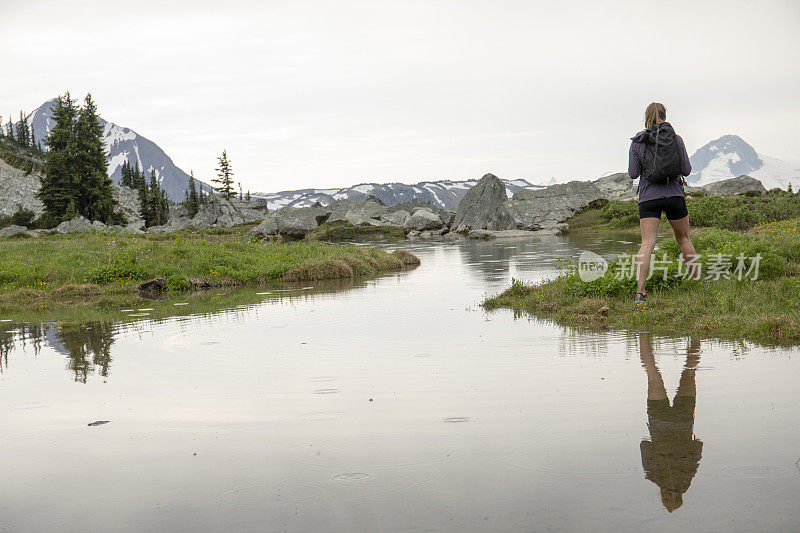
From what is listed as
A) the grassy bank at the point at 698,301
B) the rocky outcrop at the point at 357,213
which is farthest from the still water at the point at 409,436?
the rocky outcrop at the point at 357,213

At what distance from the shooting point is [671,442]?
4.20 m

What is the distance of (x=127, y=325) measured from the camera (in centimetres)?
1227

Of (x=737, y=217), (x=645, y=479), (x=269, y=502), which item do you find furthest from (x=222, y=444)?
(x=737, y=217)

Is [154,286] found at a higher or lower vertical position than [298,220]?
lower

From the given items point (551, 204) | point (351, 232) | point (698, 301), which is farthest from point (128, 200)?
point (698, 301)

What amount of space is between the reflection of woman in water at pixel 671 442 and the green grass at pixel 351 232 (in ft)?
226

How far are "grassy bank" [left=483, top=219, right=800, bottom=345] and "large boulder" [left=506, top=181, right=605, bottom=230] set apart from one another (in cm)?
7064

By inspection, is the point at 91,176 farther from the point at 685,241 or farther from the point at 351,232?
the point at 685,241

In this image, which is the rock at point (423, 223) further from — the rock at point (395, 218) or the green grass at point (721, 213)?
the green grass at point (721, 213)

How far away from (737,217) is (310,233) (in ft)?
169

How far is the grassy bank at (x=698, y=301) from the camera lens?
27.0ft

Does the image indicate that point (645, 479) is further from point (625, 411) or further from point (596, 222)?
point (596, 222)

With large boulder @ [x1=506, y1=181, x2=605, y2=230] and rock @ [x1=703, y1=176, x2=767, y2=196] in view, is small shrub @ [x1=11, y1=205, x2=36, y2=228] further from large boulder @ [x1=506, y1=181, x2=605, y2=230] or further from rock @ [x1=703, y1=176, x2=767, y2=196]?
rock @ [x1=703, y1=176, x2=767, y2=196]

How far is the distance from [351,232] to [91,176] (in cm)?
3120
